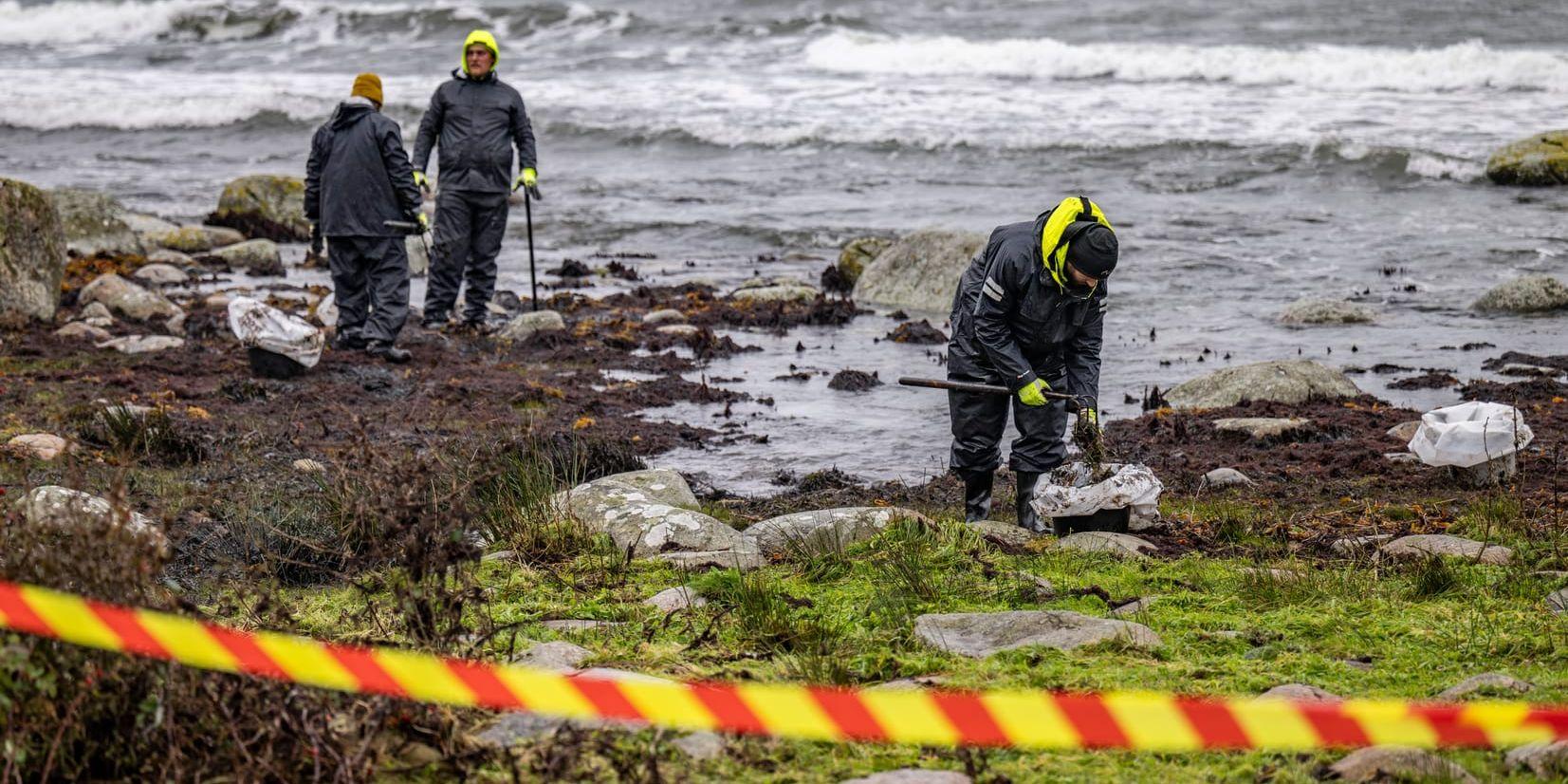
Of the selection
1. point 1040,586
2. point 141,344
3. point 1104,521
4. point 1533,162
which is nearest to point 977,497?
point 1104,521

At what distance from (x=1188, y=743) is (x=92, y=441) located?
22.4ft

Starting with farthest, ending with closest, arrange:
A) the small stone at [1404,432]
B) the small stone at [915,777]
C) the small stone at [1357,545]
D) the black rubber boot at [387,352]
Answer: the black rubber boot at [387,352], the small stone at [1404,432], the small stone at [1357,545], the small stone at [915,777]

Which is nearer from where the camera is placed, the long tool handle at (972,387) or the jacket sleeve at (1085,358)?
the long tool handle at (972,387)

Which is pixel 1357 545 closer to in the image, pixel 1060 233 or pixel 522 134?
pixel 1060 233

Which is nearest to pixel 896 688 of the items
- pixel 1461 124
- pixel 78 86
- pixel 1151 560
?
pixel 1151 560

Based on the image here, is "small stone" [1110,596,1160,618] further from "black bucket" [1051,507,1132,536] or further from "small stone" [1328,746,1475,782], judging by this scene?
A: "small stone" [1328,746,1475,782]

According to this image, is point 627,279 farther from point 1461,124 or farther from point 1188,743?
point 1461,124

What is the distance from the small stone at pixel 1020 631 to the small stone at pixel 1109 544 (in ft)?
4.32

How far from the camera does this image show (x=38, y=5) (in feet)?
149

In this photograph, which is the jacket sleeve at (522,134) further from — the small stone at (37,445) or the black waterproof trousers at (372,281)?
the small stone at (37,445)

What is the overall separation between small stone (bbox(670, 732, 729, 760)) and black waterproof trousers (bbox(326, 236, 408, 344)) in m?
7.84

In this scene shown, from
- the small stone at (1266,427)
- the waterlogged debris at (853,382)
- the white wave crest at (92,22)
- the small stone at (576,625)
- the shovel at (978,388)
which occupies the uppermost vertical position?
the white wave crest at (92,22)

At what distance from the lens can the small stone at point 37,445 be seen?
7102mm

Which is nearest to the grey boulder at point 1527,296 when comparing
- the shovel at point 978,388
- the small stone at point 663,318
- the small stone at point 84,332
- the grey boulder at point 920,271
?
the grey boulder at point 920,271
